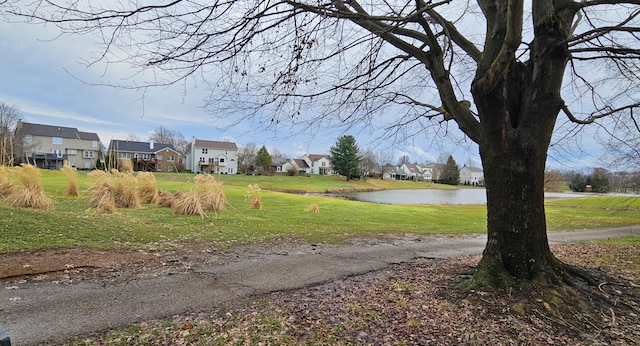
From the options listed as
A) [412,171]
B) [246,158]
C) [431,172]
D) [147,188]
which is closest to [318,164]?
[246,158]

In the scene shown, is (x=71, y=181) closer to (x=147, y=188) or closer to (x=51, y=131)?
(x=147, y=188)

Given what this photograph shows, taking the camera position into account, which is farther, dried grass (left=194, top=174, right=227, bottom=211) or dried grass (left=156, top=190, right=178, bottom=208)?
dried grass (left=156, top=190, right=178, bottom=208)

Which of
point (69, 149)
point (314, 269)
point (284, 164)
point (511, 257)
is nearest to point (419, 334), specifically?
point (511, 257)

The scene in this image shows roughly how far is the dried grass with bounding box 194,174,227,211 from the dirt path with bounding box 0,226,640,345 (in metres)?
6.78

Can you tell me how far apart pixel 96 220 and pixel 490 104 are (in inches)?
370

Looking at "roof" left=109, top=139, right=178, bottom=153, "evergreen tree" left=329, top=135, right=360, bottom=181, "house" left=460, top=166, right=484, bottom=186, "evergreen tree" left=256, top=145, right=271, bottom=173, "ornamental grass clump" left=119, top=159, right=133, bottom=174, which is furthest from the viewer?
"house" left=460, top=166, right=484, bottom=186

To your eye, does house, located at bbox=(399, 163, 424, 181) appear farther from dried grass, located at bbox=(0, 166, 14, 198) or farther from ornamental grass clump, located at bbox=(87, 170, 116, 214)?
dried grass, located at bbox=(0, 166, 14, 198)

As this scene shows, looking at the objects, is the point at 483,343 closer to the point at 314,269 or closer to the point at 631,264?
the point at 314,269

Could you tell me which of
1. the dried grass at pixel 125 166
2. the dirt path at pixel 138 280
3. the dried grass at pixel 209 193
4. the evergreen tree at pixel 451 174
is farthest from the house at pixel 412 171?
the dirt path at pixel 138 280

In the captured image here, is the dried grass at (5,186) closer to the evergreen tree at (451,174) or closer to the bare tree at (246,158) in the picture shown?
the bare tree at (246,158)

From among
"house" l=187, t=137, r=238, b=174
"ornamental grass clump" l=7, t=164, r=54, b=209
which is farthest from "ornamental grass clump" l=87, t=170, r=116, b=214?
"house" l=187, t=137, r=238, b=174

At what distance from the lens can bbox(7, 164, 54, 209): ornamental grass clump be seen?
9.83 meters

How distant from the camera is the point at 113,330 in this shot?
342 centimetres

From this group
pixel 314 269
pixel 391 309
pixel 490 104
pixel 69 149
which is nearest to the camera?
pixel 391 309
